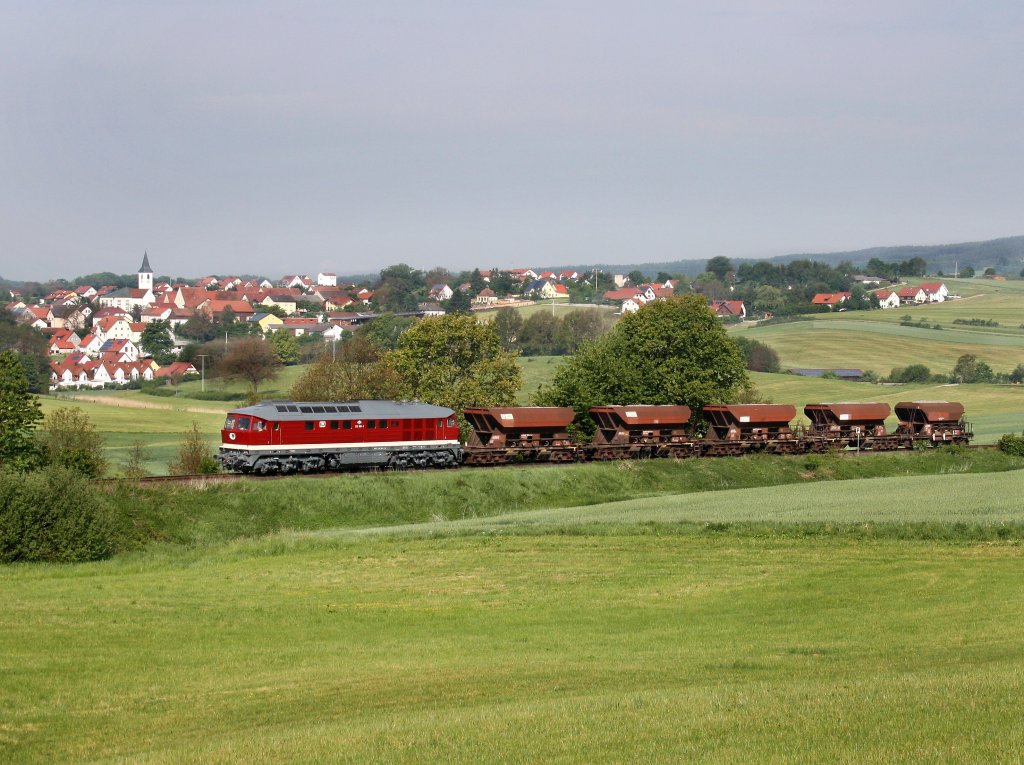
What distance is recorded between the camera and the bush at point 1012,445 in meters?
79.6

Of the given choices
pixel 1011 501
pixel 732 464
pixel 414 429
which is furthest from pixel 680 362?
pixel 1011 501

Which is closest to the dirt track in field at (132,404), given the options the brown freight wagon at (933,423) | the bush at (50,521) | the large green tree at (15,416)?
the large green tree at (15,416)

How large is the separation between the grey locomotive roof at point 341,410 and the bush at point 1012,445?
41665 mm

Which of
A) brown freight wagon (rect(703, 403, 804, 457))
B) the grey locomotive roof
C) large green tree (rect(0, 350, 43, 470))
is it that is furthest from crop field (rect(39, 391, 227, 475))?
brown freight wagon (rect(703, 403, 804, 457))

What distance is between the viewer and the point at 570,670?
24500mm

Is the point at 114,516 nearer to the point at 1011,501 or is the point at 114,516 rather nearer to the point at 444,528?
the point at 444,528

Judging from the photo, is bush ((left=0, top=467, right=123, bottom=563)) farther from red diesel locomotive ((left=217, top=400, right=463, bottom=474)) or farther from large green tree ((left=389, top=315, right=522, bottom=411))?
large green tree ((left=389, top=315, right=522, bottom=411))

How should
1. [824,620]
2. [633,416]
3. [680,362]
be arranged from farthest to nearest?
1. [680,362]
2. [633,416]
3. [824,620]

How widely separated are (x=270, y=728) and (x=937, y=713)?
11.0 metres

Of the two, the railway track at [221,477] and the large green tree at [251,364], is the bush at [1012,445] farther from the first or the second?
the large green tree at [251,364]

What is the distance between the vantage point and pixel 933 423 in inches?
3248

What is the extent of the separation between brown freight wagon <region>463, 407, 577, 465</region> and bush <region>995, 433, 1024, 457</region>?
32.9 m

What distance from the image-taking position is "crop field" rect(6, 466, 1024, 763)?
1744cm

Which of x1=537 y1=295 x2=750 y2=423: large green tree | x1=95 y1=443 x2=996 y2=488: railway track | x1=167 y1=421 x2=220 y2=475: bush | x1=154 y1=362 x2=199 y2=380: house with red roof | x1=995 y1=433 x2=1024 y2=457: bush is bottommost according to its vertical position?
x1=995 y1=433 x2=1024 y2=457: bush
